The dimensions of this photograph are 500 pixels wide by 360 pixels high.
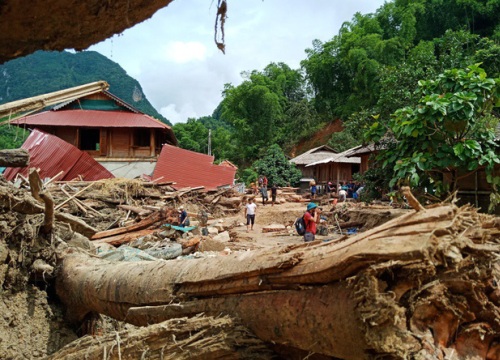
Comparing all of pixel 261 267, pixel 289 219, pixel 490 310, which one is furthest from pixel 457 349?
pixel 289 219

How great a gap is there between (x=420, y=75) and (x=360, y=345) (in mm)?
13600

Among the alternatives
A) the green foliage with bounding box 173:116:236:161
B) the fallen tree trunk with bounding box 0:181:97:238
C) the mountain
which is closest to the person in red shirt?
the fallen tree trunk with bounding box 0:181:97:238

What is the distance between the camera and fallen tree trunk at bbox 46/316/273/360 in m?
2.26

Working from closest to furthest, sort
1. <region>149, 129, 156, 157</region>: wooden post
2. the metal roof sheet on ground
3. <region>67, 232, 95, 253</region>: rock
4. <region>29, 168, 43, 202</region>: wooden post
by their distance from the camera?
<region>29, 168, 43, 202</region>: wooden post, <region>67, 232, 95, 253</region>: rock, <region>149, 129, 156, 157</region>: wooden post, the metal roof sheet on ground

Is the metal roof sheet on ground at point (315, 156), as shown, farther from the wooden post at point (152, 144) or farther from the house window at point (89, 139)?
the house window at point (89, 139)

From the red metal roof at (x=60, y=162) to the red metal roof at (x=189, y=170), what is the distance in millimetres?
2989

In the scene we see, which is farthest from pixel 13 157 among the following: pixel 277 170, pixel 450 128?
pixel 277 170

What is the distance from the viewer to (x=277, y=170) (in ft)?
99.7

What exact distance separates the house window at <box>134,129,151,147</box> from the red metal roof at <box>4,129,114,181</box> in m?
4.20

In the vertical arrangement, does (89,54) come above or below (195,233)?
above

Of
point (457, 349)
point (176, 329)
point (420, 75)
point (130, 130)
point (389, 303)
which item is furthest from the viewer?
point (130, 130)

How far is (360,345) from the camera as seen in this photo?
5.78ft

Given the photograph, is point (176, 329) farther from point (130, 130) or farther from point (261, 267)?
point (130, 130)

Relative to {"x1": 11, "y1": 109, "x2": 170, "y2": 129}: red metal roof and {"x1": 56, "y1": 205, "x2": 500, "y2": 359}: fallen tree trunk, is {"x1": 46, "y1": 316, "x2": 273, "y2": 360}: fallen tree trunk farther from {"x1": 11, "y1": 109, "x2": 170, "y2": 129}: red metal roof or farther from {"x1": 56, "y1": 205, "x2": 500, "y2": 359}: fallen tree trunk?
{"x1": 11, "y1": 109, "x2": 170, "y2": 129}: red metal roof
